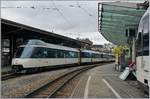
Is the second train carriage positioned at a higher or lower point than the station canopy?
lower

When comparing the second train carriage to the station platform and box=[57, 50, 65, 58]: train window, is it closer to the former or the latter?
box=[57, 50, 65, 58]: train window

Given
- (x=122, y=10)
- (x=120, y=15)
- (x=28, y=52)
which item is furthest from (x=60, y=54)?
(x=122, y=10)

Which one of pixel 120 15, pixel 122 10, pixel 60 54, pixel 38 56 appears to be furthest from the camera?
pixel 60 54

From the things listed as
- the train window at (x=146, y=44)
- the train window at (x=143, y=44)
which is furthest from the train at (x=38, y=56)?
the train window at (x=146, y=44)

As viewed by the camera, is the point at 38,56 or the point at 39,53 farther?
the point at 39,53

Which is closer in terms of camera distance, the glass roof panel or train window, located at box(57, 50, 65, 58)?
the glass roof panel

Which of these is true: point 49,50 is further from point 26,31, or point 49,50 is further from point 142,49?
point 142,49

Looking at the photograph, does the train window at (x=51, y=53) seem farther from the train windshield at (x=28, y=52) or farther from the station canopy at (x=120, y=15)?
the station canopy at (x=120, y=15)

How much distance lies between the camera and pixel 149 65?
10.5 metres

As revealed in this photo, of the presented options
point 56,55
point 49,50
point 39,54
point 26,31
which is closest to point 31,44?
point 39,54

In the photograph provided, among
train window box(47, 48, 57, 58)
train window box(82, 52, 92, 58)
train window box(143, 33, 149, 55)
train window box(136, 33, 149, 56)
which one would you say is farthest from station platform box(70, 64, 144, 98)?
train window box(82, 52, 92, 58)

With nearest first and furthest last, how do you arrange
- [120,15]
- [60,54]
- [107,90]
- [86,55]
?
[107,90] → [120,15] → [60,54] → [86,55]

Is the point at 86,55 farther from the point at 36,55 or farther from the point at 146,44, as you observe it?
the point at 146,44

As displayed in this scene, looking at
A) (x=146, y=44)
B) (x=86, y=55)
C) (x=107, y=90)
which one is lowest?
(x=107, y=90)
